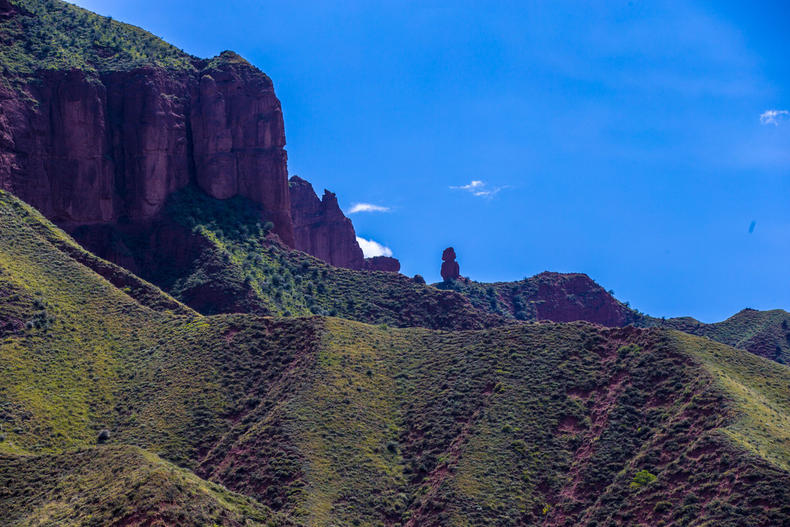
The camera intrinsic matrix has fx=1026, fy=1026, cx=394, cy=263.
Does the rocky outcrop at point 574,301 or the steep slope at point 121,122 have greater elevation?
the steep slope at point 121,122

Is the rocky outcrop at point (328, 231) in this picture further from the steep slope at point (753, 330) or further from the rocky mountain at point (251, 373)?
the steep slope at point (753, 330)

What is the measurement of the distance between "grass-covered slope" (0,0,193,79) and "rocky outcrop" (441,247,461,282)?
58035mm

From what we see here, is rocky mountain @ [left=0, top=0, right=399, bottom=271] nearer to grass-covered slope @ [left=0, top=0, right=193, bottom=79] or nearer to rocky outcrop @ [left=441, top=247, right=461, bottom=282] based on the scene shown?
grass-covered slope @ [left=0, top=0, right=193, bottom=79]

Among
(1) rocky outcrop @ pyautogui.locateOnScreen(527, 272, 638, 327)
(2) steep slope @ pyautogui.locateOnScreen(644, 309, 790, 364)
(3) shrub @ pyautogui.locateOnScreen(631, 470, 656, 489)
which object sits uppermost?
(1) rocky outcrop @ pyautogui.locateOnScreen(527, 272, 638, 327)

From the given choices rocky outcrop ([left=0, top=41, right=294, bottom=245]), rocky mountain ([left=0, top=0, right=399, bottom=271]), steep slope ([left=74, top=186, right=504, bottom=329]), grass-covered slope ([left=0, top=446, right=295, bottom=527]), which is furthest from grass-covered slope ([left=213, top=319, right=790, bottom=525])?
rocky mountain ([left=0, top=0, right=399, bottom=271])

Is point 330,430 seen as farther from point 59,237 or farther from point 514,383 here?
point 59,237

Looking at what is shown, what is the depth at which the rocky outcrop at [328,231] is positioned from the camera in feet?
610

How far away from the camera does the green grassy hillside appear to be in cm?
6719

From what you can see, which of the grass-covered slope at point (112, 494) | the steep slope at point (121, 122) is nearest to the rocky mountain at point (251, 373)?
the grass-covered slope at point (112, 494)

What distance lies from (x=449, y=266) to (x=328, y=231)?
2511 cm

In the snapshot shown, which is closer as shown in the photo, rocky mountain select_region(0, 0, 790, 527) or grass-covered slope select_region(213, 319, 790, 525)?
rocky mountain select_region(0, 0, 790, 527)

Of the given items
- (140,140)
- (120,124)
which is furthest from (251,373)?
(120,124)

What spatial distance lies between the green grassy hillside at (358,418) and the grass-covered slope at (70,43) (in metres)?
30.2

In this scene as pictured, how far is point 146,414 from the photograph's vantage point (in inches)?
3393
